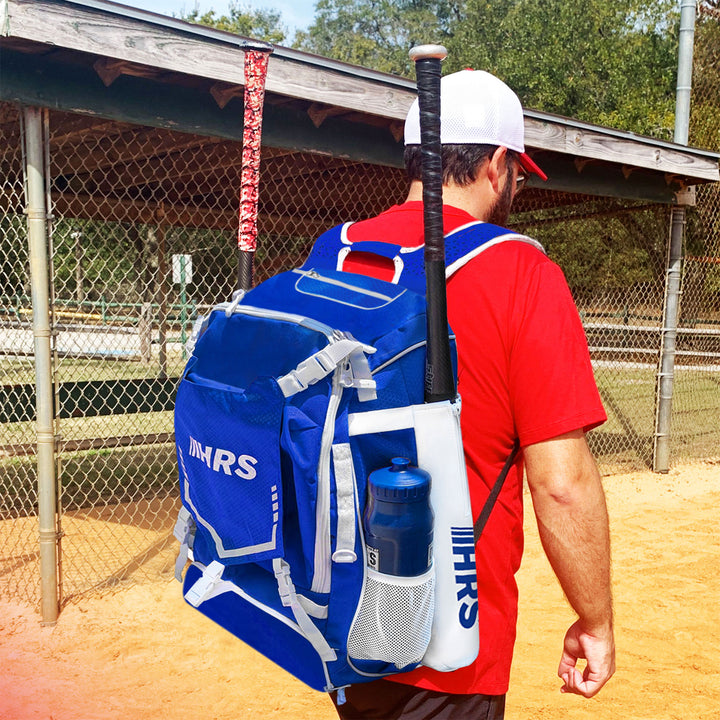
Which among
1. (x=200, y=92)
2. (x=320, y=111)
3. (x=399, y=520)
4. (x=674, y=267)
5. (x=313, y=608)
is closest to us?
(x=399, y=520)

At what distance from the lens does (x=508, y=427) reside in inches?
→ 62.1

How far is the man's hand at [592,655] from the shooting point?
1.59 meters

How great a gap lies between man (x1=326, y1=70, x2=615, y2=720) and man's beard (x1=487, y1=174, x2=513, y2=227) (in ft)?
0.25

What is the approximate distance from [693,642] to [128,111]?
4219 mm

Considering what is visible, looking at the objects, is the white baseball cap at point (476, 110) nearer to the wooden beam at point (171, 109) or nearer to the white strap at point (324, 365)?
the white strap at point (324, 365)

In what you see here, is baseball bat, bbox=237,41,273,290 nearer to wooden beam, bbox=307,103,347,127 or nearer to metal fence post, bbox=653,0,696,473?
wooden beam, bbox=307,103,347,127

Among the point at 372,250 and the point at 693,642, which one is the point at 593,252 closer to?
the point at 693,642

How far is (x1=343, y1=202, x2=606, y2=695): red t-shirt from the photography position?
4.92ft

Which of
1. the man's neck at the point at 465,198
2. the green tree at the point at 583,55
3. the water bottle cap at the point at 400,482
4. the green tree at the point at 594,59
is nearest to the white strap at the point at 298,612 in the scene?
the water bottle cap at the point at 400,482

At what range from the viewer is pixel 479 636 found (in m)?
1.55

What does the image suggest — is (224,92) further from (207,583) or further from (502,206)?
(207,583)

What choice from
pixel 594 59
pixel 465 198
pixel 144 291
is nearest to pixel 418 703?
pixel 465 198

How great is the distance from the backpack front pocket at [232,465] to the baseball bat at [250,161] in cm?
61

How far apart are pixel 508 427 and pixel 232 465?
56cm
